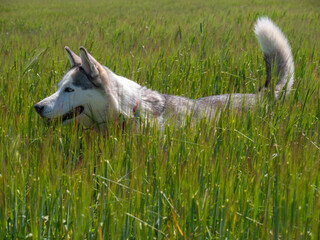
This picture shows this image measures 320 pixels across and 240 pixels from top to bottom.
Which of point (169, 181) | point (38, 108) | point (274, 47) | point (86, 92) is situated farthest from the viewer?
point (274, 47)

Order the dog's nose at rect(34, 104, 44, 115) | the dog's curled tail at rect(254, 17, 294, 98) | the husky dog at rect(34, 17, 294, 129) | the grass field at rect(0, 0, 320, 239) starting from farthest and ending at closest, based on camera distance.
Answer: the dog's curled tail at rect(254, 17, 294, 98), the husky dog at rect(34, 17, 294, 129), the dog's nose at rect(34, 104, 44, 115), the grass field at rect(0, 0, 320, 239)

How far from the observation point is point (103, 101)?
2.92 m

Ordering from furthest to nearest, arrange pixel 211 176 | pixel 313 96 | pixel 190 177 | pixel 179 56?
pixel 179 56 → pixel 313 96 → pixel 211 176 → pixel 190 177

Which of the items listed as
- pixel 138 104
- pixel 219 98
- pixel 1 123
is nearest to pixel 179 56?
pixel 219 98

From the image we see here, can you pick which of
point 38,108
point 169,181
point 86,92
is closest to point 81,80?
point 86,92

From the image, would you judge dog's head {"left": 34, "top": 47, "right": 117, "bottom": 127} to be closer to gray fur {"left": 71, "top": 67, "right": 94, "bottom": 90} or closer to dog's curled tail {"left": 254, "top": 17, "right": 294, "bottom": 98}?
gray fur {"left": 71, "top": 67, "right": 94, "bottom": 90}

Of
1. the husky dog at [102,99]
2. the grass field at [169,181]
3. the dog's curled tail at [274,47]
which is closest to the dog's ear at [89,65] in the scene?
the husky dog at [102,99]

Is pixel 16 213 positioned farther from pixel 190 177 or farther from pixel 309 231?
pixel 309 231

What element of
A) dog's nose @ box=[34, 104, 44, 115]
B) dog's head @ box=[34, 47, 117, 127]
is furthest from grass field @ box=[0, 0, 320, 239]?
dog's head @ box=[34, 47, 117, 127]

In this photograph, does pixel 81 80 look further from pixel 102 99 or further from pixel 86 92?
pixel 102 99

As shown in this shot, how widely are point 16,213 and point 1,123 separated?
1.12m

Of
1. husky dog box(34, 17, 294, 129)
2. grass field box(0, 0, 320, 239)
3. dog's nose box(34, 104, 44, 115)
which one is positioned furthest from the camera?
husky dog box(34, 17, 294, 129)

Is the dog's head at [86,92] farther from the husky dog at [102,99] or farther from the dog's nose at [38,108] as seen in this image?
the dog's nose at [38,108]

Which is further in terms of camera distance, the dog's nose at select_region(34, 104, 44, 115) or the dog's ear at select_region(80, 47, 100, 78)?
the dog's ear at select_region(80, 47, 100, 78)
